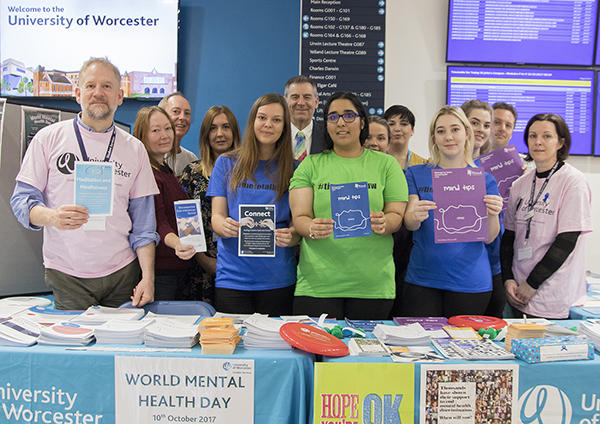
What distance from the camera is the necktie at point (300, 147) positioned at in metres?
3.16

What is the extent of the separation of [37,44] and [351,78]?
2.97m

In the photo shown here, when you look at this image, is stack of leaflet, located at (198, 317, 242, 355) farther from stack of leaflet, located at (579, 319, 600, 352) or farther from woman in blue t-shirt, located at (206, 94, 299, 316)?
stack of leaflet, located at (579, 319, 600, 352)

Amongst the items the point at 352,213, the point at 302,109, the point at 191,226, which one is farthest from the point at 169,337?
the point at 302,109

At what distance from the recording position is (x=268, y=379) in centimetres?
166

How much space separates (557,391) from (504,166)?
1.90 metres

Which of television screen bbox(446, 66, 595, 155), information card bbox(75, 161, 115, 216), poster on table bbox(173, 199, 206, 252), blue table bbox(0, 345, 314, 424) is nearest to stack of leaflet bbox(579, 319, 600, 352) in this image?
blue table bbox(0, 345, 314, 424)

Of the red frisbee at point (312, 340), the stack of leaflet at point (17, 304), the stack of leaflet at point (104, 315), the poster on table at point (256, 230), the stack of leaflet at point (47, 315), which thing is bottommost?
the stack of leaflet at point (17, 304)

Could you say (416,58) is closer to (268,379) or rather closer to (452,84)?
(452,84)

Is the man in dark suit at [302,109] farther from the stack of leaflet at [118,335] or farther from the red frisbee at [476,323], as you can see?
the stack of leaflet at [118,335]

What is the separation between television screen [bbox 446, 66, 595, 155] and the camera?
173 inches

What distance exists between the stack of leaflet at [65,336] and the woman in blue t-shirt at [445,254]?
1573mm

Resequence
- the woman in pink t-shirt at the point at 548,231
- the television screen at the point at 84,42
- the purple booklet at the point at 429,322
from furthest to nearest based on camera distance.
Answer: the television screen at the point at 84,42
the woman in pink t-shirt at the point at 548,231
the purple booklet at the point at 429,322

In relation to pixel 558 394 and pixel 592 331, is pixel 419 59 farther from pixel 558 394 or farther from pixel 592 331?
pixel 558 394

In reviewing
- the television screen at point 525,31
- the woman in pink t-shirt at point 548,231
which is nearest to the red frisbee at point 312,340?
the woman in pink t-shirt at point 548,231
